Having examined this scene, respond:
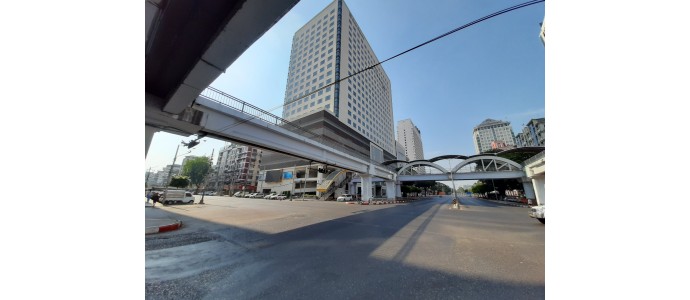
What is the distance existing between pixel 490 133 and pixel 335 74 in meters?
96.3

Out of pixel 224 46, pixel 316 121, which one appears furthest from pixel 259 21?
pixel 316 121

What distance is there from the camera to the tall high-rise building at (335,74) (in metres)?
44.8

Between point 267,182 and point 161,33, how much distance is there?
47950 mm

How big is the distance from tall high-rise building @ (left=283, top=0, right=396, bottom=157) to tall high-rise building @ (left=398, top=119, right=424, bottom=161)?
5513 cm

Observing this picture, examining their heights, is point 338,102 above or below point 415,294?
above

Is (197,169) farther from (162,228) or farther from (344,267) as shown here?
(344,267)

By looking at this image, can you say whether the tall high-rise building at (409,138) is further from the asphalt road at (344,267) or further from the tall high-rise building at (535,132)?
the asphalt road at (344,267)

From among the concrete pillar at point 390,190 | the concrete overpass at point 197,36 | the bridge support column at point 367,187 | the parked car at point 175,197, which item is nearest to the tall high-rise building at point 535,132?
the concrete pillar at point 390,190

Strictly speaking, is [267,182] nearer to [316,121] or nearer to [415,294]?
[316,121]

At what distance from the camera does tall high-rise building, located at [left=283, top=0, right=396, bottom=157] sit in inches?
1766

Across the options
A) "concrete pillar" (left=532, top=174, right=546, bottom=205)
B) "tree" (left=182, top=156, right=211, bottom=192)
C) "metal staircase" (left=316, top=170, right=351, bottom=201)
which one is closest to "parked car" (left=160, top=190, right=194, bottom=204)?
"metal staircase" (left=316, top=170, right=351, bottom=201)
